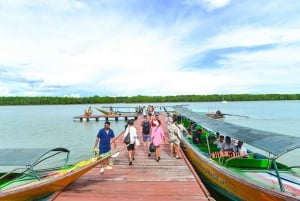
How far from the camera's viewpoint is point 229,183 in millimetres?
7824

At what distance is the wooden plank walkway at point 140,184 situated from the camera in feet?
22.0

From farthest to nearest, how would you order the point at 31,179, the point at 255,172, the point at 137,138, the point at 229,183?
the point at 137,138, the point at 255,172, the point at 229,183, the point at 31,179

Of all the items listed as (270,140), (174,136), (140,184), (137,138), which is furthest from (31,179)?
(270,140)

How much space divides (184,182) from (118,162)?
3.11 m

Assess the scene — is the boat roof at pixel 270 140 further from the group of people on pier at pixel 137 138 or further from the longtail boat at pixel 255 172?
the group of people on pier at pixel 137 138

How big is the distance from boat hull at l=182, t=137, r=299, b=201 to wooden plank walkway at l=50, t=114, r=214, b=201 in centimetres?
76

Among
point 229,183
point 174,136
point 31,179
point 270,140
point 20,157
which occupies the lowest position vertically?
point 229,183

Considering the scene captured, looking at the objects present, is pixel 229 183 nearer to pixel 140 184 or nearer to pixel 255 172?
pixel 255 172

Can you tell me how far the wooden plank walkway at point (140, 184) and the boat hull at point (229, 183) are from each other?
2.49 feet

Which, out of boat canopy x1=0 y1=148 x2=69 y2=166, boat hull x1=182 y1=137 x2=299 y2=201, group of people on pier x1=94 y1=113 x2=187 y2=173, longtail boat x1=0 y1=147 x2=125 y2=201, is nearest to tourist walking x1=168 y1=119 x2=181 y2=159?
group of people on pier x1=94 y1=113 x2=187 y2=173

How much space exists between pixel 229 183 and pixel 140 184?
2.37 m

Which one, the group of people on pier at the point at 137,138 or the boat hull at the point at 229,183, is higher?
the group of people on pier at the point at 137,138

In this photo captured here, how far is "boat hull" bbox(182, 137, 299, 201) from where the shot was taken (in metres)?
5.87

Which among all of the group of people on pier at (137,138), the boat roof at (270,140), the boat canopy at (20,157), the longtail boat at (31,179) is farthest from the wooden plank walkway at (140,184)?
the boat roof at (270,140)
